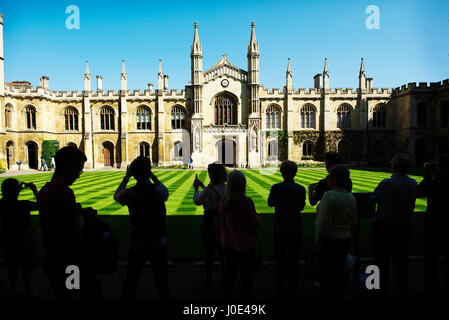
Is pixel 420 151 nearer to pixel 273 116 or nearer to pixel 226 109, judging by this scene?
pixel 273 116

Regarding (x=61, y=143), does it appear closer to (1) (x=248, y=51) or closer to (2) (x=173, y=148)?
(2) (x=173, y=148)

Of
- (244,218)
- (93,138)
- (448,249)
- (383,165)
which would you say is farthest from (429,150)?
(93,138)

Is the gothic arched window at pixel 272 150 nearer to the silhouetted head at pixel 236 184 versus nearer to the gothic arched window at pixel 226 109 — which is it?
the gothic arched window at pixel 226 109

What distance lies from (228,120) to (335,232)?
2816 cm

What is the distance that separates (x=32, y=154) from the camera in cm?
3088

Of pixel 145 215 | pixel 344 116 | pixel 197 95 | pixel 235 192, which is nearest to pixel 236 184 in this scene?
pixel 235 192

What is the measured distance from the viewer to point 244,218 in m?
3.22

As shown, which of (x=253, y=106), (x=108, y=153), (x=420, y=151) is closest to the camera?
(x=253, y=106)

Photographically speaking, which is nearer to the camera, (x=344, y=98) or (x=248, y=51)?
(x=248, y=51)

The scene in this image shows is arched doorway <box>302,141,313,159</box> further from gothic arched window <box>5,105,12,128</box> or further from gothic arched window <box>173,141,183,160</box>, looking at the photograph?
gothic arched window <box>5,105,12,128</box>

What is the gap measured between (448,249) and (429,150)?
32.2 metres

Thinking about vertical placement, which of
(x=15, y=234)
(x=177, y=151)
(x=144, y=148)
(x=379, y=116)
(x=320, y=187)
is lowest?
(x=15, y=234)

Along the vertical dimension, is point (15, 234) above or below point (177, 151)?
below

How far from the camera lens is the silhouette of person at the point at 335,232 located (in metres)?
3.05
